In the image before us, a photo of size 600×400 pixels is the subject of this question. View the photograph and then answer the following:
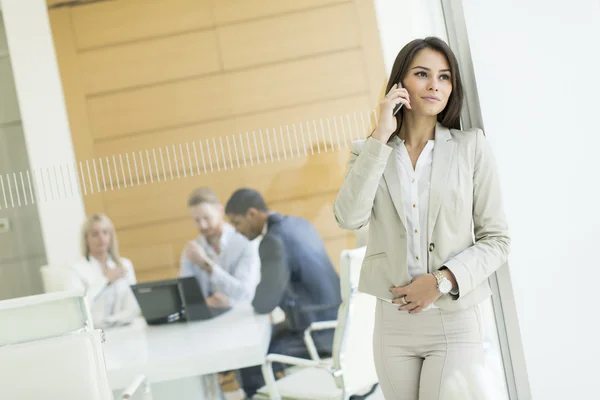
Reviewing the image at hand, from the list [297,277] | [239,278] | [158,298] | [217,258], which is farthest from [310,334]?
[158,298]

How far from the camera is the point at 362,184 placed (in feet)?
5.83

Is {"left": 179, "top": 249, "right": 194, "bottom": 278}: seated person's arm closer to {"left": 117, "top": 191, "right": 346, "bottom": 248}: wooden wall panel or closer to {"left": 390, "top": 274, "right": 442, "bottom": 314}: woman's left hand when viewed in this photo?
{"left": 117, "top": 191, "right": 346, "bottom": 248}: wooden wall panel

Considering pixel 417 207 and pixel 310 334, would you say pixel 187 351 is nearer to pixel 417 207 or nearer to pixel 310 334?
pixel 310 334

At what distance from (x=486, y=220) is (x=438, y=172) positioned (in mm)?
196

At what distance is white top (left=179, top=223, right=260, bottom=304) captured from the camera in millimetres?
2555

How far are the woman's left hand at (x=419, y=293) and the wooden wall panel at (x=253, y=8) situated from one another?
1.27m

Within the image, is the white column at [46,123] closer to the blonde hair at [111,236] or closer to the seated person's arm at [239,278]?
the blonde hair at [111,236]

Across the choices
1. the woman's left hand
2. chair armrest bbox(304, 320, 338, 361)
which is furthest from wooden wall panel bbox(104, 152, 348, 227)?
the woman's left hand

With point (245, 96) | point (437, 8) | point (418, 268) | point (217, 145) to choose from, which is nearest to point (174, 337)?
point (217, 145)

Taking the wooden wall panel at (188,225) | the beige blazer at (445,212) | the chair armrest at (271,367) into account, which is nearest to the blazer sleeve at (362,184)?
the beige blazer at (445,212)

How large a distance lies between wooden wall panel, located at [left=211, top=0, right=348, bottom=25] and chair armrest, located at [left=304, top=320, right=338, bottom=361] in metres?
1.23

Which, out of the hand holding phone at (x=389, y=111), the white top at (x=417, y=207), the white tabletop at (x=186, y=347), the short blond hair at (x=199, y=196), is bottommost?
the white tabletop at (x=186, y=347)

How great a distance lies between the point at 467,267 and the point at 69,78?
1672 mm

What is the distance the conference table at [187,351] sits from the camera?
252cm
